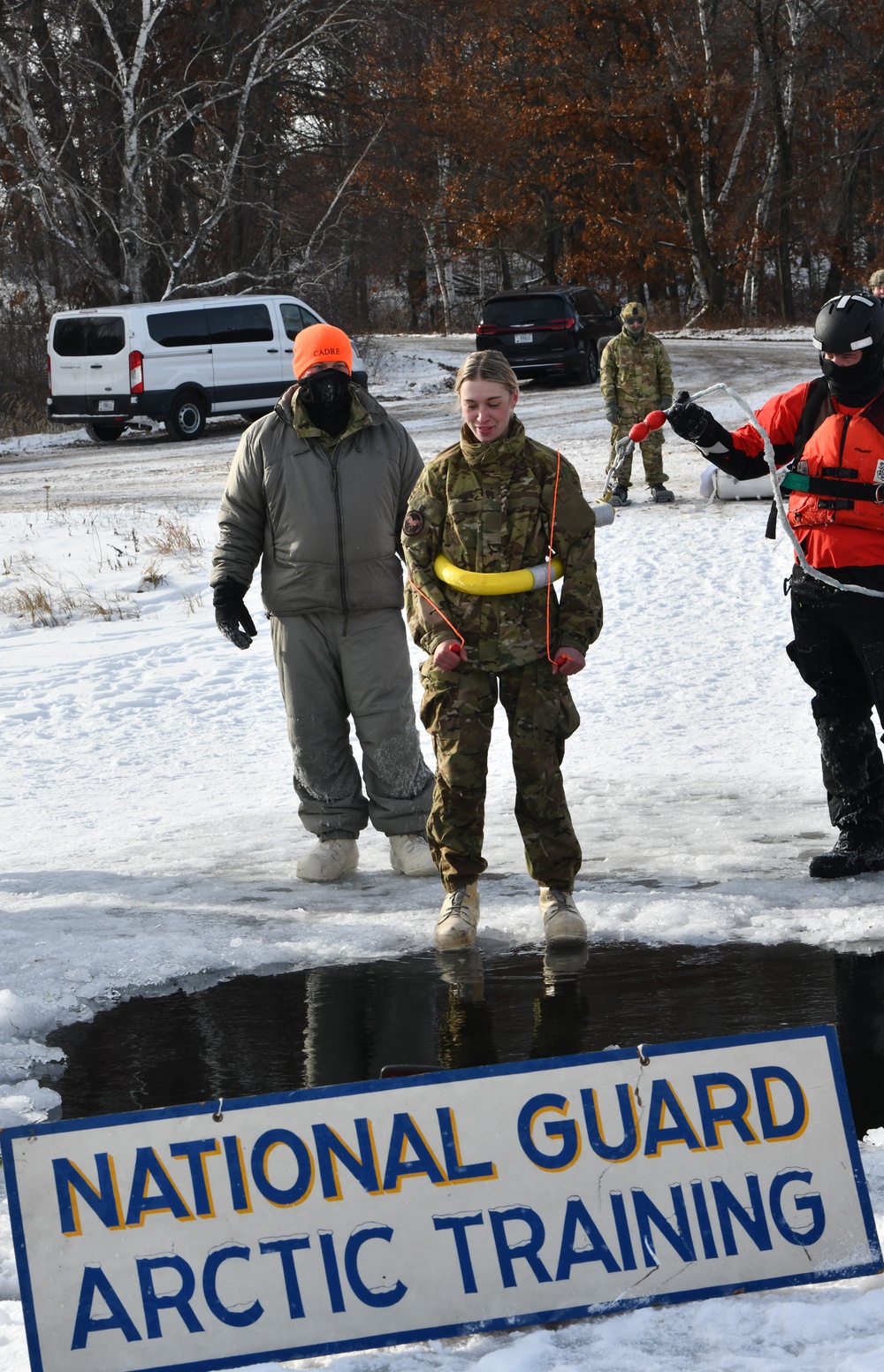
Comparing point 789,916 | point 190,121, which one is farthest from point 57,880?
point 190,121

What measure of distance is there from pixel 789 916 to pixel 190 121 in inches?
950

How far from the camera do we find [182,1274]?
8.31 ft

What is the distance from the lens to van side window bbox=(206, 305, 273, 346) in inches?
795

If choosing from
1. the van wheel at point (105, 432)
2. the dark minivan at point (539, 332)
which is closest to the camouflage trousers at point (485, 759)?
the van wheel at point (105, 432)

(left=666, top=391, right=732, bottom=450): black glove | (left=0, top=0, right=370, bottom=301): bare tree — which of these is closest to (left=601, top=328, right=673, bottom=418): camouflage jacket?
(left=666, top=391, right=732, bottom=450): black glove

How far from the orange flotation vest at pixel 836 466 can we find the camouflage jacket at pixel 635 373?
7693 millimetres

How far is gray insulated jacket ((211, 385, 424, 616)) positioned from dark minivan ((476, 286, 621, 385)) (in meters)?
18.6

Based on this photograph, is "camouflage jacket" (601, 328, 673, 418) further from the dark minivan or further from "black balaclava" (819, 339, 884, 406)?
the dark minivan

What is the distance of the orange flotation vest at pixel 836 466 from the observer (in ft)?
16.1

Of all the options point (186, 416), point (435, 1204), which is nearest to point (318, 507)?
point (435, 1204)

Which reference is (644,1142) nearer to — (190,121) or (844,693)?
(844,693)

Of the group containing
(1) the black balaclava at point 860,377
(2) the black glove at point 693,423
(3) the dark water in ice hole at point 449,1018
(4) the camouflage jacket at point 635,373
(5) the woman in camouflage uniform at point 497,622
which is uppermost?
(4) the camouflage jacket at point 635,373

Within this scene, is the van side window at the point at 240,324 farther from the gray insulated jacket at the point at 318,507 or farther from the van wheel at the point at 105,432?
the gray insulated jacket at the point at 318,507

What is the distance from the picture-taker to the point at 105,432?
21312 mm
